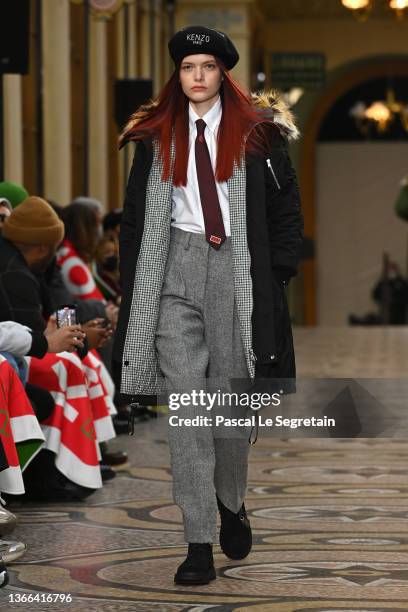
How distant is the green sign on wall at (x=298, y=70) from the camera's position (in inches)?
855

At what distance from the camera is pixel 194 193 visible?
4.22 m

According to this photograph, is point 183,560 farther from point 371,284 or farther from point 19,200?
point 371,284

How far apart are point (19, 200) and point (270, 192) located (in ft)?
7.35

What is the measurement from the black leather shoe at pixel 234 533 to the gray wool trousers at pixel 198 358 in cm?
20

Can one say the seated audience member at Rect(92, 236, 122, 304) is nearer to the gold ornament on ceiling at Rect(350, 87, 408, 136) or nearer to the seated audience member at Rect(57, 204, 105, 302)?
the seated audience member at Rect(57, 204, 105, 302)

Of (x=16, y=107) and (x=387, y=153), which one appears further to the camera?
(x=387, y=153)

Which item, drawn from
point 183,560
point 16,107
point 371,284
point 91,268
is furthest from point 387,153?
point 183,560

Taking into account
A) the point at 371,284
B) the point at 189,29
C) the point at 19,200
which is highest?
the point at 189,29

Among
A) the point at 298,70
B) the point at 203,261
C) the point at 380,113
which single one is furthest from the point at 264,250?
the point at 380,113

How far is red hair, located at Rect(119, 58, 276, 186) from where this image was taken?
13.8 feet

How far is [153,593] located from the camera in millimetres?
3988

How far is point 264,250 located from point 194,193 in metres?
0.27

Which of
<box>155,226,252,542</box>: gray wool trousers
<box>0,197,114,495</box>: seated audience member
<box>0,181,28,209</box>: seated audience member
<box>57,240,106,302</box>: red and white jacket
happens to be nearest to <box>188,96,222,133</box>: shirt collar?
<box>155,226,252,542</box>: gray wool trousers

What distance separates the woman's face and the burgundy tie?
0.44ft
